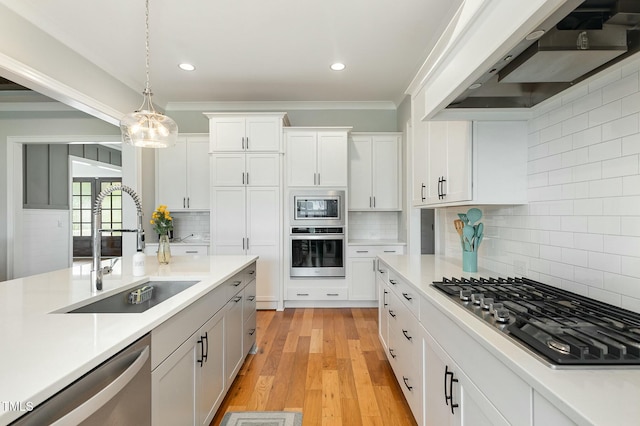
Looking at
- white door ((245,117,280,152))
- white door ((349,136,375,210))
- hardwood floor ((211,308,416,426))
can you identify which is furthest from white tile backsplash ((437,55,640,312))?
white door ((245,117,280,152))

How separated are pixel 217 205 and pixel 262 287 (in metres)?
1.22

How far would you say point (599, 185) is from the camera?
1340 mm

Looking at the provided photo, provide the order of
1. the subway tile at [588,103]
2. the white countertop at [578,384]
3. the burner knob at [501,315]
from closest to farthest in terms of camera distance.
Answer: the white countertop at [578,384]
the burner knob at [501,315]
the subway tile at [588,103]

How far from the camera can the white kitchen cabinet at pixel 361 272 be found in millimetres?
4207

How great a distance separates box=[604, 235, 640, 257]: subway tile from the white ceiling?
81.9 inches

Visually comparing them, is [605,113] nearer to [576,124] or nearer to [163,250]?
[576,124]

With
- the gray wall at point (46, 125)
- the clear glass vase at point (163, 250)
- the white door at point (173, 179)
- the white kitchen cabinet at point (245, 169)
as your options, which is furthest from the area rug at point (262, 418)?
the gray wall at point (46, 125)

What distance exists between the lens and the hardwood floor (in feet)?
6.63

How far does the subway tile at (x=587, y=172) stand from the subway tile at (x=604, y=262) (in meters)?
0.33

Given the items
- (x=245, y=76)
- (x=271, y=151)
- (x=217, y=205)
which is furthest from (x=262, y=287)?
(x=245, y=76)

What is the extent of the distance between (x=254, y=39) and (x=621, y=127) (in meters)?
2.81

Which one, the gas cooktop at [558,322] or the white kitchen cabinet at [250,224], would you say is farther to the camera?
the white kitchen cabinet at [250,224]

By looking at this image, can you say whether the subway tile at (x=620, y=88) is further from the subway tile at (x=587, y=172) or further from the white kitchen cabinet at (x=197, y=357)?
the white kitchen cabinet at (x=197, y=357)

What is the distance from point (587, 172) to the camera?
55.3 inches
